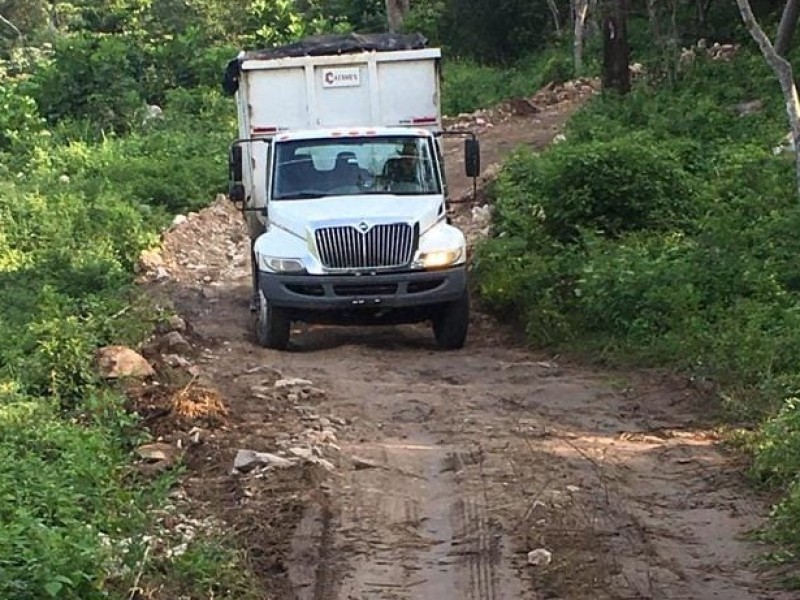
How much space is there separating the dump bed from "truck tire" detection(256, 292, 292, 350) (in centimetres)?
263

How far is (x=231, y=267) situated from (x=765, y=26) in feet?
45.3

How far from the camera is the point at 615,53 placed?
80.9 ft

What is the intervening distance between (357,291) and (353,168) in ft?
4.97

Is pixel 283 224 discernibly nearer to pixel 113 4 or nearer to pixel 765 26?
pixel 765 26

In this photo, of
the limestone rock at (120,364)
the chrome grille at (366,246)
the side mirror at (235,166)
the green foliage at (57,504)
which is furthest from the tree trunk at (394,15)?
the green foliage at (57,504)

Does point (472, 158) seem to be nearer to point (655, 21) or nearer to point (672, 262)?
point (672, 262)

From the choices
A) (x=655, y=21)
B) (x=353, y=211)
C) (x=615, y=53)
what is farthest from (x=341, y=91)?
(x=655, y=21)

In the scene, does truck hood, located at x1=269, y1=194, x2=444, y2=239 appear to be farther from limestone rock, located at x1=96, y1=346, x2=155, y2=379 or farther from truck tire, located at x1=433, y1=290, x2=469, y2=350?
limestone rock, located at x1=96, y1=346, x2=155, y2=379

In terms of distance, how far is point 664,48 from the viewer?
26.5m

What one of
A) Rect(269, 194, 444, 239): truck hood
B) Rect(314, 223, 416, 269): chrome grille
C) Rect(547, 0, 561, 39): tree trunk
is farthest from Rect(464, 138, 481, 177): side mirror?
Rect(547, 0, 561, 39): tree trunk

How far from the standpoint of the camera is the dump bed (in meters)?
15.2

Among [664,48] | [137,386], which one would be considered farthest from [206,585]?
[664,48]

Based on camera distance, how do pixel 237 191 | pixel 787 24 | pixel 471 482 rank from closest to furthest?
pixel 471 482 → pixel 237 191 → pixel 787 24

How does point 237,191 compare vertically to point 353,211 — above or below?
below
